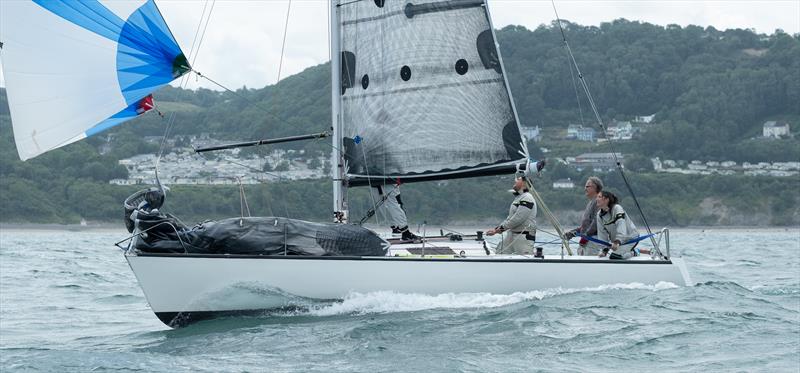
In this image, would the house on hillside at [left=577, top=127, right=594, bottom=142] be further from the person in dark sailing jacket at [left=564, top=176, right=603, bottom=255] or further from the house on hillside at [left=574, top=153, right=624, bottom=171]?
the person in dark sailing jacket at [left=564, top=176, right=603, bottom=255]

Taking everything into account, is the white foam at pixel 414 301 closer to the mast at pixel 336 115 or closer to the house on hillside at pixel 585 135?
the mast at pixel 336 115

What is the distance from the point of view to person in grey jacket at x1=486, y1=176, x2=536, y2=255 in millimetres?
12383

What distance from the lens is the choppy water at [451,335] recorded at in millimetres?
9133

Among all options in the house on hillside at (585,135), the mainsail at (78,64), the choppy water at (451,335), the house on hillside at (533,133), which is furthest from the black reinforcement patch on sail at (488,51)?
the house on hillside at (585,135)

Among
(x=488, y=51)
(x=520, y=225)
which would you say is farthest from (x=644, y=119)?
(x=520, y=225)

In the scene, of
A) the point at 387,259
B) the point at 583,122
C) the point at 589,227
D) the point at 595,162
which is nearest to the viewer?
the point at 387,259

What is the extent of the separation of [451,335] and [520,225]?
2.59 metres

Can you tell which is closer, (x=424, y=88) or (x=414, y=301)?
(x=414, y=301)

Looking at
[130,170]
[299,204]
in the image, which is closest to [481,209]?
[299,204]

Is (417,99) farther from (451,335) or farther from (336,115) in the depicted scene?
(451,335)

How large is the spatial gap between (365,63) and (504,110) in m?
1.85

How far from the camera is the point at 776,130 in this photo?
91.4 m

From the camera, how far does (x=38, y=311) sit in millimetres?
13875

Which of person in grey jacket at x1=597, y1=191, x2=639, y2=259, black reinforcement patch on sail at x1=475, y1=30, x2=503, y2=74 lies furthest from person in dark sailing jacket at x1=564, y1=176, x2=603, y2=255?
black reinforcement patch on sail at x1=475, y1=30, x2=503, y2=74
